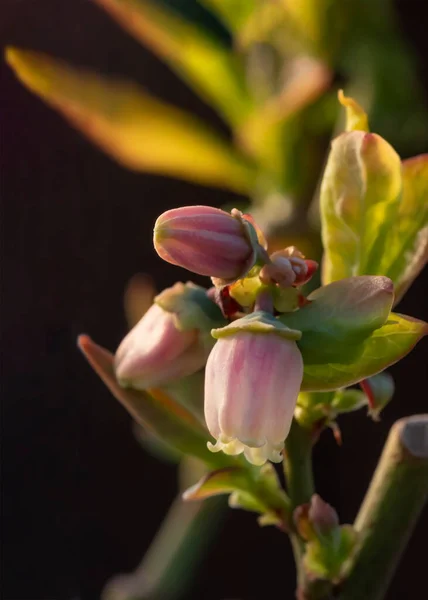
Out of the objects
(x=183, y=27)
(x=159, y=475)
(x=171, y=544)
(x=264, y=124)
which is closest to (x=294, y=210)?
(x=264, y=124)

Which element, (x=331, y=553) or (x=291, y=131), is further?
(x=291, y=131)

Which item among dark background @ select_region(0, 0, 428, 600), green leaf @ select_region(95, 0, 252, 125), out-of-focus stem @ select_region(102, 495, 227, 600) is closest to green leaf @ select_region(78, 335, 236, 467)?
out-of-focus stem @ select_region(102, 495, 227, 600)

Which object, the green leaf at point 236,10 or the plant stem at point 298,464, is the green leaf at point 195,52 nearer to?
the green leaf at point 236,10

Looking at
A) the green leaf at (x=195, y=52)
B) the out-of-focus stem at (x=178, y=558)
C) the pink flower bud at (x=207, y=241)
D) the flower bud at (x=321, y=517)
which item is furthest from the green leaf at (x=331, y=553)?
the green leaf at (x=195, y=52)

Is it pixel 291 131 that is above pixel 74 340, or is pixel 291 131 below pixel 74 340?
above

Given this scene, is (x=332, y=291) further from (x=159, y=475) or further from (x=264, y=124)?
(x=159, y=475)

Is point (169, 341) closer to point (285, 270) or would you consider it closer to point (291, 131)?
point (285, 270)

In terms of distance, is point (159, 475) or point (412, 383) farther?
point (159, 475)

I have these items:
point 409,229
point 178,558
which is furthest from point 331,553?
point 178,558
